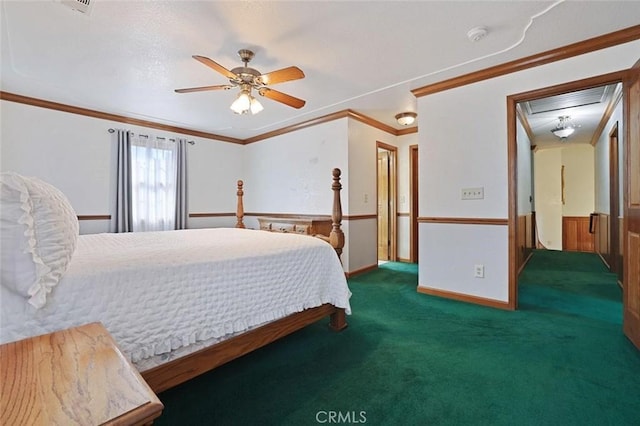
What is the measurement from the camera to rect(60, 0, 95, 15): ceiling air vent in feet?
6.04

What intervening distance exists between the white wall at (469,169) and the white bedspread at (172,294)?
69.7 inches

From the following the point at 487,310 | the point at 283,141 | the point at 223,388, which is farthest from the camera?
the point at 283,141

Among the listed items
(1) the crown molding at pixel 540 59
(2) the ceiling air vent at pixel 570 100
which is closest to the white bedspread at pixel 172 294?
(1) the crown molding at pixel 540 59

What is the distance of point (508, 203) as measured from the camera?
2.75 m

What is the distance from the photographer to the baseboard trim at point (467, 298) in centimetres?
276

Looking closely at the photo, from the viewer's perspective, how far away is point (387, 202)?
5.20 metres

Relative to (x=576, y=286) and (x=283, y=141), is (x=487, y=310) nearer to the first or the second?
(x=576, y=286)

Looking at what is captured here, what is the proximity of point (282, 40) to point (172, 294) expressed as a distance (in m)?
2.03

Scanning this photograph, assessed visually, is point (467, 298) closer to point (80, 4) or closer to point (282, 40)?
point (282, 40)

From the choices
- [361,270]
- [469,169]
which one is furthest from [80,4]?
[361,270]

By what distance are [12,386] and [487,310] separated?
10.3ft

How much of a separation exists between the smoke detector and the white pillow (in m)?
2.79

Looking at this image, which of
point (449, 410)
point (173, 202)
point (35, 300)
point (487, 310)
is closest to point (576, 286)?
point (487, 310)

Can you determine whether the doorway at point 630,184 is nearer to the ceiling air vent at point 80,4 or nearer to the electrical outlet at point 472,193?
the electrical outlet at point 472,193
